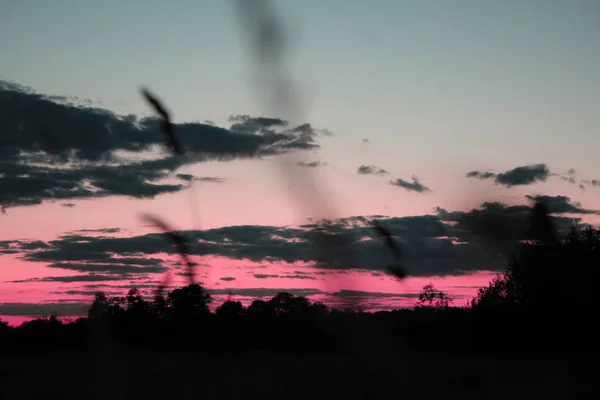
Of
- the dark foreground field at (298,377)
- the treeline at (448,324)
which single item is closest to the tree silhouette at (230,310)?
→ the treeline at (448,324)

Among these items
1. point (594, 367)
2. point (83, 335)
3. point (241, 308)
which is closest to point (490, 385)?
point (594, 367)

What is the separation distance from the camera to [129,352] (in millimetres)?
47562

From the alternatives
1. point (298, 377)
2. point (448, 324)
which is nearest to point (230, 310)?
point (448, 324)

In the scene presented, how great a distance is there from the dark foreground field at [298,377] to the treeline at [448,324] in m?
3.54

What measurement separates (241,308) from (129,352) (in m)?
27.7

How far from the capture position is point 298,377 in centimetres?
3394

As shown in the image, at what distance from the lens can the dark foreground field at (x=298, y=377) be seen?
28.6m

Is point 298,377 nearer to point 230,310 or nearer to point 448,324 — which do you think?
point 448,324

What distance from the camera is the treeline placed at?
45.2 m

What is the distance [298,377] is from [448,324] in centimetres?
2293

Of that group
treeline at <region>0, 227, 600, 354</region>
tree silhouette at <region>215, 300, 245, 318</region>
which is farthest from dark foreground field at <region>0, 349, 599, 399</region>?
tree silhouette at <region>215, 300, 245, 318</region>

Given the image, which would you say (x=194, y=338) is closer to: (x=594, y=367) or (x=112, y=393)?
(x=112, y=393)

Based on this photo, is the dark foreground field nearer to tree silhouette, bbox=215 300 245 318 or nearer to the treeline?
the treeline

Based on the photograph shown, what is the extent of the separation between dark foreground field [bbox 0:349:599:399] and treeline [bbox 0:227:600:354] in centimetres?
354
